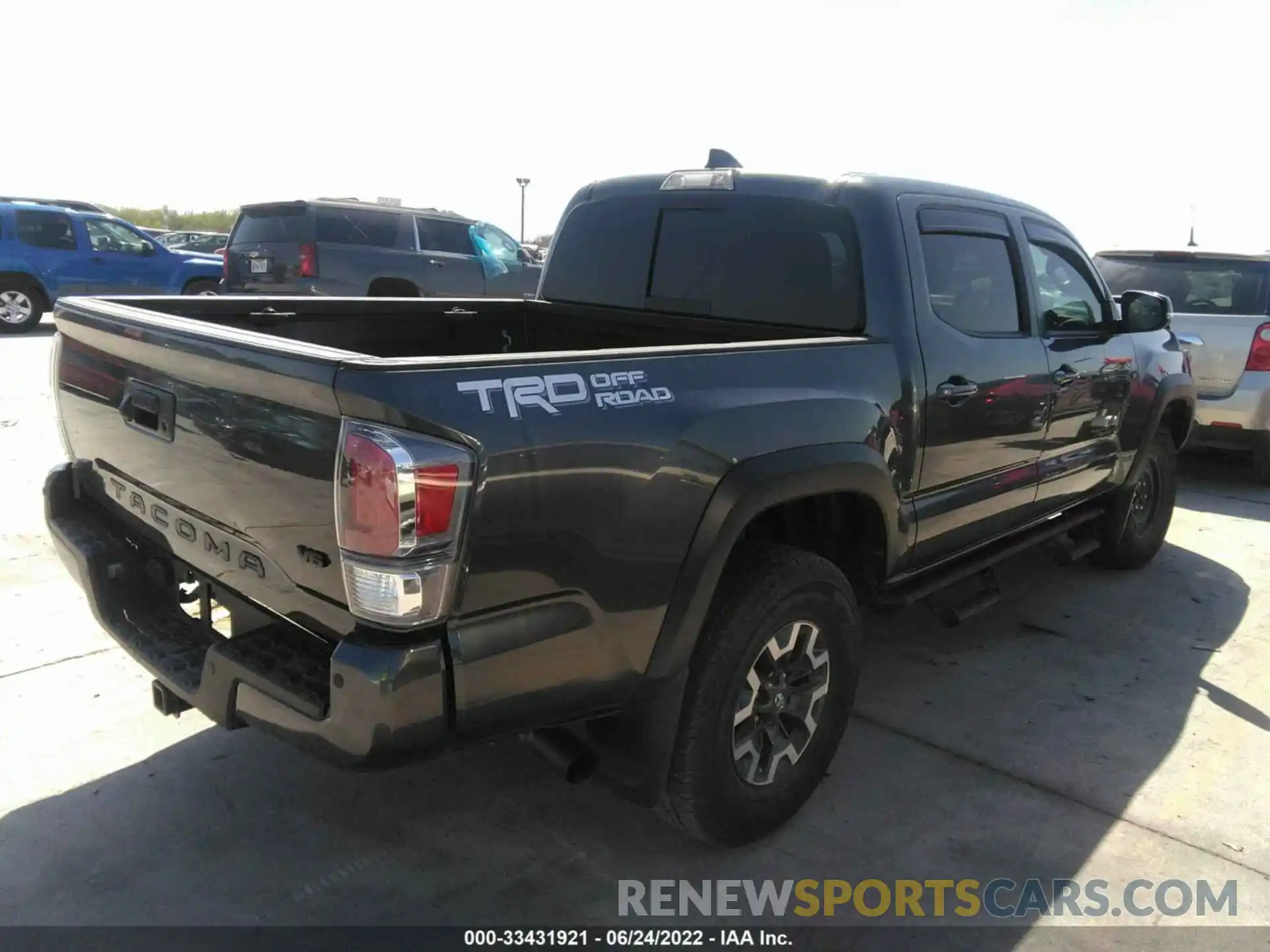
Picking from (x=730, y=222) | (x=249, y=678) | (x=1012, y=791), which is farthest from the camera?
(x=730, y=222)

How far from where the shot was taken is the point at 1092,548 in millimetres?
4996

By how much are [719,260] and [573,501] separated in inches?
69.3

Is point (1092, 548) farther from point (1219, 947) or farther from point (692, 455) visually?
point (692, 455)

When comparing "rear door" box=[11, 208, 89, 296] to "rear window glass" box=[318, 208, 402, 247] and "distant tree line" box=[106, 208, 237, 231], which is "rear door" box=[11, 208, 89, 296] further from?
"distant tree line" box=[106, 208, 237, 231]

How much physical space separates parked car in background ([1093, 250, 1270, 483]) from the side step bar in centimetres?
296

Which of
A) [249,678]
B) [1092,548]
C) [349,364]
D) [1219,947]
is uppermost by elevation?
[349,364]

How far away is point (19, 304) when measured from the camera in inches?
538

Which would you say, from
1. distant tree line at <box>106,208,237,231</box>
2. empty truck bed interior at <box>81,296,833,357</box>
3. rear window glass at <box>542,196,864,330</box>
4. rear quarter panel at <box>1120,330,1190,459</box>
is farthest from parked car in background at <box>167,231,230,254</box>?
distant tree line at <box>106,208,237,231</box>

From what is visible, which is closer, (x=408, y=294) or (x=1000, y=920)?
(x=1000, y=920)

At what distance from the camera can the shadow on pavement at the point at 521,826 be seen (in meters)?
2.61

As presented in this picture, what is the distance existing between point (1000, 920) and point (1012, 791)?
674 millimetres

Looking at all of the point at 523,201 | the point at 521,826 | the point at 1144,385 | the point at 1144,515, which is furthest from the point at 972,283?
the point at 523,201

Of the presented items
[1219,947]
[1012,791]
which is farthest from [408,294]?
[1219,947]

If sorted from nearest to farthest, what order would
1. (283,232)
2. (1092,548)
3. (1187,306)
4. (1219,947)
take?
1. (1219,947)
2. (1092,548)
3. (1187,306)
4. (283,232)
